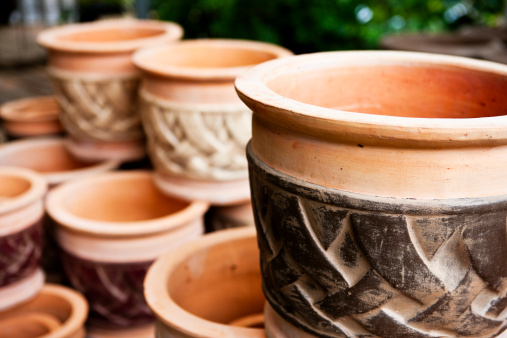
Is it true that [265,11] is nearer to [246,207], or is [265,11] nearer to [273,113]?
[246,207]

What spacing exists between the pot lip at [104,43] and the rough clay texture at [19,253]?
0.58m

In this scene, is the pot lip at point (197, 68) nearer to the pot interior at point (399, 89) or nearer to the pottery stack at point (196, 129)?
the pottery stack at point (196, 129)

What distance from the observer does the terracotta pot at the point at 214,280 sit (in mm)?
1240

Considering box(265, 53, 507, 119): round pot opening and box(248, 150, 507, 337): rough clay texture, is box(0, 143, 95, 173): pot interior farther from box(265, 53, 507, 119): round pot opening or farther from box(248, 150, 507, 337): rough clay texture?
box(248, 150, 507, 337): rough clay texture

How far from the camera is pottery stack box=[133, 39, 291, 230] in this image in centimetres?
150

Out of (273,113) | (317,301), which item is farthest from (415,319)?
(273,113)

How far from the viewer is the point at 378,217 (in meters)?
0.78

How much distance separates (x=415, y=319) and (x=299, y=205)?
254mm

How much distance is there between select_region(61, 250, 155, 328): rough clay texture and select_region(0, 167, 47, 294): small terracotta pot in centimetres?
9

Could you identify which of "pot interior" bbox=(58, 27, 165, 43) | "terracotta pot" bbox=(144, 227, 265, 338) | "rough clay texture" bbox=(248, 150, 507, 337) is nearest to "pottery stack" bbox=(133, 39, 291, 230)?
"terracotta pot" bbox=(144, 227, 265, 338)

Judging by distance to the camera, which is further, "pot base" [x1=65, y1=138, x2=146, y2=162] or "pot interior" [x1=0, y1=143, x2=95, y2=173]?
"pot interior" [x1=0, y1=143, x2=95, y2=173]

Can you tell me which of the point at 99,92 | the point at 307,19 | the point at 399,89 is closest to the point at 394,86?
the point at 399,89

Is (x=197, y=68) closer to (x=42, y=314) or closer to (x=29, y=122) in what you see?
(x=42, y=314)

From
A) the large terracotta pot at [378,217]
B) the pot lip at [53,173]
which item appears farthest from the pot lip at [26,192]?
the large terracotta pot at [378,217]
